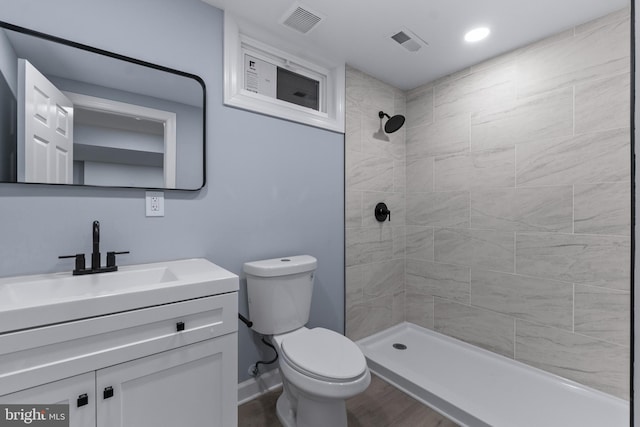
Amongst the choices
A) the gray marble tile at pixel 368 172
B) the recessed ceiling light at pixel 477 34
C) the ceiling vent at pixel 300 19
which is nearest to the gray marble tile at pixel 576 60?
the recessed ceiling light at pixel 477 34

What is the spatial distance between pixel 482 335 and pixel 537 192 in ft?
3.58

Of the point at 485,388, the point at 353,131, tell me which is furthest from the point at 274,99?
the point at 485,388

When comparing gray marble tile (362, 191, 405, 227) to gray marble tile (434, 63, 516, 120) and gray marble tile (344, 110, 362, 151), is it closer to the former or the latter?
gray marble tile (344, 110, 362, 151)

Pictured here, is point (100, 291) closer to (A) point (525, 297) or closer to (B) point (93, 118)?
(B) point (93, 118)

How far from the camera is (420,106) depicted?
259cm

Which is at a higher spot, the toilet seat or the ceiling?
the ceiling

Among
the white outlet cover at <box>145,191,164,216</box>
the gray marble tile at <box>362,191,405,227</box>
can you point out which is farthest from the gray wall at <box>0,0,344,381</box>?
the gray marble tile at <box>362,191,405,227</box>

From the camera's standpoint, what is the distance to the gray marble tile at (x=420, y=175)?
8.22 feet

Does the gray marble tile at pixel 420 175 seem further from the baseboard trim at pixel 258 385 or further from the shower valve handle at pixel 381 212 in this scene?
the baseboard trim at pixel 258 385

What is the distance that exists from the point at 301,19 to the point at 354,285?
6.00 ft

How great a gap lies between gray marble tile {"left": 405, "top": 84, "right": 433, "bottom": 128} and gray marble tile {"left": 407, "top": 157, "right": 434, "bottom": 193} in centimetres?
32

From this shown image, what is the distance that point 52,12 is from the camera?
1.26 metres

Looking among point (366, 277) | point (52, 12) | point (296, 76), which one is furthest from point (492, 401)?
point (52, 12)

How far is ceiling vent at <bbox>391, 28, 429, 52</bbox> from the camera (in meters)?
1.88
